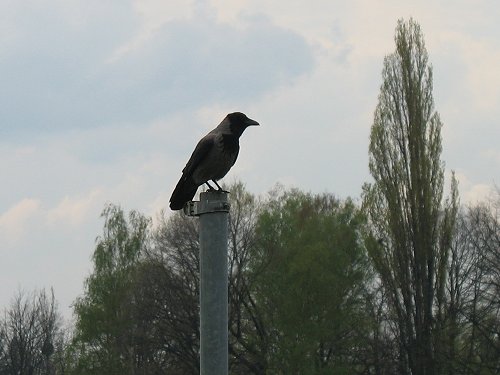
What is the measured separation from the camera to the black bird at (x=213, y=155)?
6.59m

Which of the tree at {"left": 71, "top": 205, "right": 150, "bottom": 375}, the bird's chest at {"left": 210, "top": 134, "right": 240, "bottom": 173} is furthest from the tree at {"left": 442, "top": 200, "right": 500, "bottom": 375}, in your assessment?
the bird's chest at {"left": 210, "top": 134, "right": 240, "bottom": 173}

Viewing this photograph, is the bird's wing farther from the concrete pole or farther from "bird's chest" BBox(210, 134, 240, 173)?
the concrete pole

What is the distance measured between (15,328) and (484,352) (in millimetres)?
38102

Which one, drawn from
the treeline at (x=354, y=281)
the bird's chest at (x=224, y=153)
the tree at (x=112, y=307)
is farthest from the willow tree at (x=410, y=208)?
the bird's chest at (x=224, y=153)

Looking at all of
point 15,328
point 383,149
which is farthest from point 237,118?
point 15,328

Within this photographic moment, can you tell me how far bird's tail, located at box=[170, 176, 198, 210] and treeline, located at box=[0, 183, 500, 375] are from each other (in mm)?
26671

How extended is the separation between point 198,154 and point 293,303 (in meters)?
29.2

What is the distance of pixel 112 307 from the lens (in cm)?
4388

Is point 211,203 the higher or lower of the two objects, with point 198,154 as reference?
lower

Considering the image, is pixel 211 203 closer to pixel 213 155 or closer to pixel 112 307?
pixel 213 155

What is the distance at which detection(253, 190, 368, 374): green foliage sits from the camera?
1379 inches

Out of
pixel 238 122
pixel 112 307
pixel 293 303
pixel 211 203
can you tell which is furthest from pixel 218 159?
pixel 112 307

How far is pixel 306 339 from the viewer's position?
34.8m

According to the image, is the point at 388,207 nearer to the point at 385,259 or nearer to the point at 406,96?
the point at 385,259
